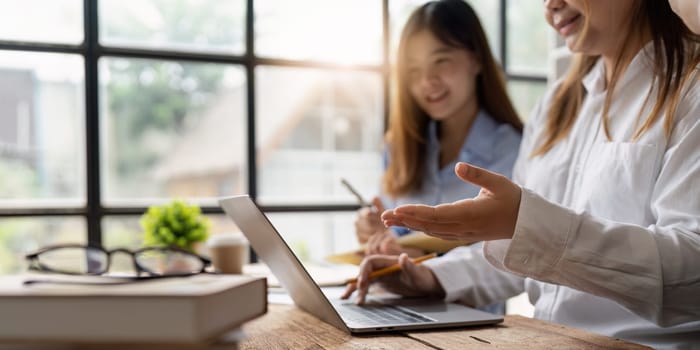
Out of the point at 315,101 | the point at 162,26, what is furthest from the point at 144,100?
the point at 315,101

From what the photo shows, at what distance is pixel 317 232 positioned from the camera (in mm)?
2953

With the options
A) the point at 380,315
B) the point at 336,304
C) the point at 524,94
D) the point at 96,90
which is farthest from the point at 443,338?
the point at 524,94

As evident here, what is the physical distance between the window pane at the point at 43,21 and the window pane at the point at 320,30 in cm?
71

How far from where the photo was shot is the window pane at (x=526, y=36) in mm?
3291

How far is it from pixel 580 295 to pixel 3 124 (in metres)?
2.20

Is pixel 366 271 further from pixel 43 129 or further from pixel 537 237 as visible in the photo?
pixel 43 129

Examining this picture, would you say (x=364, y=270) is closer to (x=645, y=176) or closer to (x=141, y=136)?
(x=645, y=176)

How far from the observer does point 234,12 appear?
275 cm

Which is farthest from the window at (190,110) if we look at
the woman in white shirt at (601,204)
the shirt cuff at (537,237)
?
the shirt cuff at (537,237)

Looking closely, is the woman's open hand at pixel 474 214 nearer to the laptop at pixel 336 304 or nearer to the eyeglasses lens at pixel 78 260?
the laptop at pixel 336 304

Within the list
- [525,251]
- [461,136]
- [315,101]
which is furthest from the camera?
[315,101]

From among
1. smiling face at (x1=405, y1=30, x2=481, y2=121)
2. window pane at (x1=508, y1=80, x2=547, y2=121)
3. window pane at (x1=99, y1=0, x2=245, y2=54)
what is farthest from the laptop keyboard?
window pane at (x1=508, y1=80, x2=547, y2=121)

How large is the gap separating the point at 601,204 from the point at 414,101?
1.00m

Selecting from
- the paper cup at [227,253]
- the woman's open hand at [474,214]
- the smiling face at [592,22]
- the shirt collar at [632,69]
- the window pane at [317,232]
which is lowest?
the window pane at [317,232]
